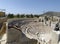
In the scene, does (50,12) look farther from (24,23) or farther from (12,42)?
(12,42)

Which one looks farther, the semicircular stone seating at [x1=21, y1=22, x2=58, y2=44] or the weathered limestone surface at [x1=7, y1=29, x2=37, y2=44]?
the semicircular stone seating at [x1=21, y1=22, x2=58, y2=44]

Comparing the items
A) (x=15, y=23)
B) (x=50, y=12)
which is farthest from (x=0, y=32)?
(x=50, y=12)

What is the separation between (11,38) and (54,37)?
13.4 feet

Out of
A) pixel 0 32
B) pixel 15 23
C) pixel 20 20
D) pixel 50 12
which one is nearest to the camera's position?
pixel 0 32

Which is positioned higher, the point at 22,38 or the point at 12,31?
the point at 12,31

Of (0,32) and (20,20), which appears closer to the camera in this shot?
(0,32)

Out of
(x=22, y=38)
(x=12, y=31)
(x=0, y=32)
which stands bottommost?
(x=0, y=32)

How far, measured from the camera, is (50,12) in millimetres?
24500

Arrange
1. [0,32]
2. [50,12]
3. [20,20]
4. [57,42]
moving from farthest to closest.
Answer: [50,12]
[20,20]
[0,32]
[57,42]

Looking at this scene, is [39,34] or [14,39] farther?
[39,34]

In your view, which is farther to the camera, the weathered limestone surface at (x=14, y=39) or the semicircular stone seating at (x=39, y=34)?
the semicircular stone seating at (x=39, y=34)

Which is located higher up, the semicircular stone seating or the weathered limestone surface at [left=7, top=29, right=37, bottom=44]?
the weathered limestone surface at [left=7, top=29, right=37, bottom=44]

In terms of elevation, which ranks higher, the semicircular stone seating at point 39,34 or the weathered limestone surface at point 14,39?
the weathered limestone surface at point 14,39

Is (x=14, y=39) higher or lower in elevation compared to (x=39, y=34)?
higher
